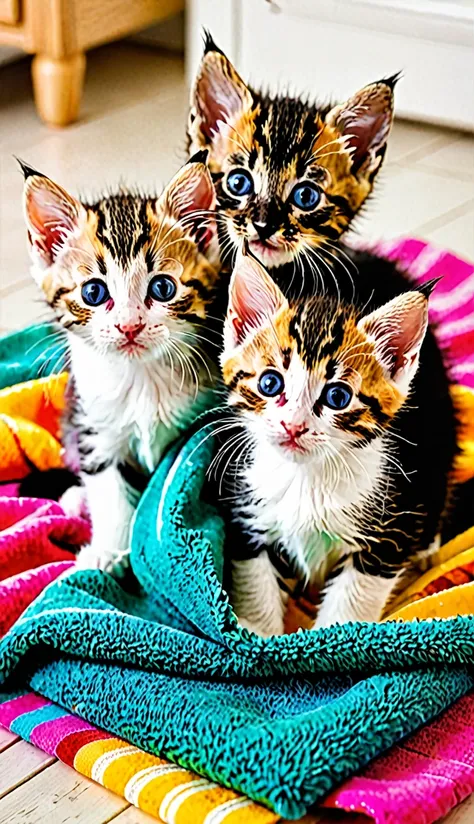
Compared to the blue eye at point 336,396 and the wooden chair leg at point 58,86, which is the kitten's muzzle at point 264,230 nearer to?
the blue eye at point 336,396

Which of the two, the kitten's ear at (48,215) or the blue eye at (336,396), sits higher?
the kitten's ear at (48,215)

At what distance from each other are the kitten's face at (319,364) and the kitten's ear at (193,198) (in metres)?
0.12

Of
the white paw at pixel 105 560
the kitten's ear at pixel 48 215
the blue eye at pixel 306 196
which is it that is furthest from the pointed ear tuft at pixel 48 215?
the white paw at pixel 105 560

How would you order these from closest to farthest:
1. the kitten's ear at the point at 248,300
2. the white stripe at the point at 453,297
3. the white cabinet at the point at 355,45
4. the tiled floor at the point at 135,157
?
1. the kitten's ear at the point at 248,300
2. the white stripe at the point at 453,297
3. the tiled floor at the point at 135,157
4. the white cabinet at the point at 355,45

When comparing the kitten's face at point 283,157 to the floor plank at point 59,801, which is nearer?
the floor plank at point 59,801

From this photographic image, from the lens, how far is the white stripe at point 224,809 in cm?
104

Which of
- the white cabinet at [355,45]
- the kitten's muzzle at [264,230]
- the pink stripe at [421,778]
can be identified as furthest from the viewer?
the white cabinet at [355,45]

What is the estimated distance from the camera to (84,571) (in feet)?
4.20

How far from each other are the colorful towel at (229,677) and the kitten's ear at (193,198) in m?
0.29

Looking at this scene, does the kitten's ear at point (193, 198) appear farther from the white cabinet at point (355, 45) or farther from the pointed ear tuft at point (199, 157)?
the white cabinet at point (355, 45)

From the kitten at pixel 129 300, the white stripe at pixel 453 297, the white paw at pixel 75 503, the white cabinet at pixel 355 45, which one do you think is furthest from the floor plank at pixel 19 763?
the white cabinet at pixel 355 45

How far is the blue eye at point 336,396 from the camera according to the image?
1.11m

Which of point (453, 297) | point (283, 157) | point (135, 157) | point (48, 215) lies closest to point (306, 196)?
point (283, 157)

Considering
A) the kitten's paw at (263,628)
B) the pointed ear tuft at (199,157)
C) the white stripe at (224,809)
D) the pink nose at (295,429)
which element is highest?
the pointed ear tuft at (199,157)
